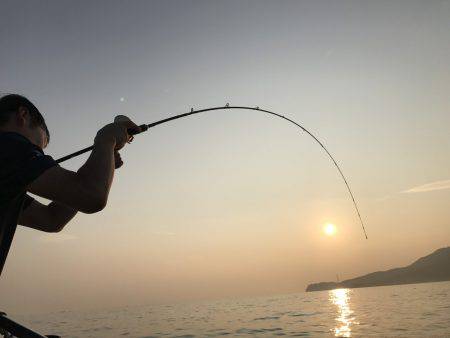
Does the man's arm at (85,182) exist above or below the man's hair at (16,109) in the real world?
below

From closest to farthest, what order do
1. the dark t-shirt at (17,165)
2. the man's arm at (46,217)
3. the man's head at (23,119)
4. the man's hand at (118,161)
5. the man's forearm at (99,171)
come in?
the dark t-shirt at (17,165)
the man's forearm at (99,171)
the man's head at (23,119)
the man's hand at (118,161)
the man's arm at (46,217)

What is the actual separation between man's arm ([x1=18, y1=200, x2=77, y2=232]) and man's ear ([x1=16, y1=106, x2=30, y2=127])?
1.13 m

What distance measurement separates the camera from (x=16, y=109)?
89.4 inches

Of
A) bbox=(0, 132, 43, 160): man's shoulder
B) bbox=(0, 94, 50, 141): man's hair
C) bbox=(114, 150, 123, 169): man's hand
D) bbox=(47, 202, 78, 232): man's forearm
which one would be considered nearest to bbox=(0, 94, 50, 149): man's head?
bbox=(0, 94, 50, 141): man's hair

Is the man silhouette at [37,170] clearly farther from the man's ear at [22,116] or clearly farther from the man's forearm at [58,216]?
the man's forearm at [58,216]

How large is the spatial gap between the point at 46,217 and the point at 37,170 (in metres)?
1.56

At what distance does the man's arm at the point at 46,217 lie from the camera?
3.12 m

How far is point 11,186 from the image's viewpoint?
1.81 m

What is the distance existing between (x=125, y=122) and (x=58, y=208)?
1189 mm

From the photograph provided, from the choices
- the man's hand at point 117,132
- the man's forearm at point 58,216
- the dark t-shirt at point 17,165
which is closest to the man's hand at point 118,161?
the man's hand at point 117,132

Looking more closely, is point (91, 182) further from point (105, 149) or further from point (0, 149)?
point (0, 149)

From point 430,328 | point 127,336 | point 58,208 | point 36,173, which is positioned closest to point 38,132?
point 36,173

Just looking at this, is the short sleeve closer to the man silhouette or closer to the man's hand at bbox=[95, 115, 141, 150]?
the man silhouette

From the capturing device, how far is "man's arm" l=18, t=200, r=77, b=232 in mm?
3125
